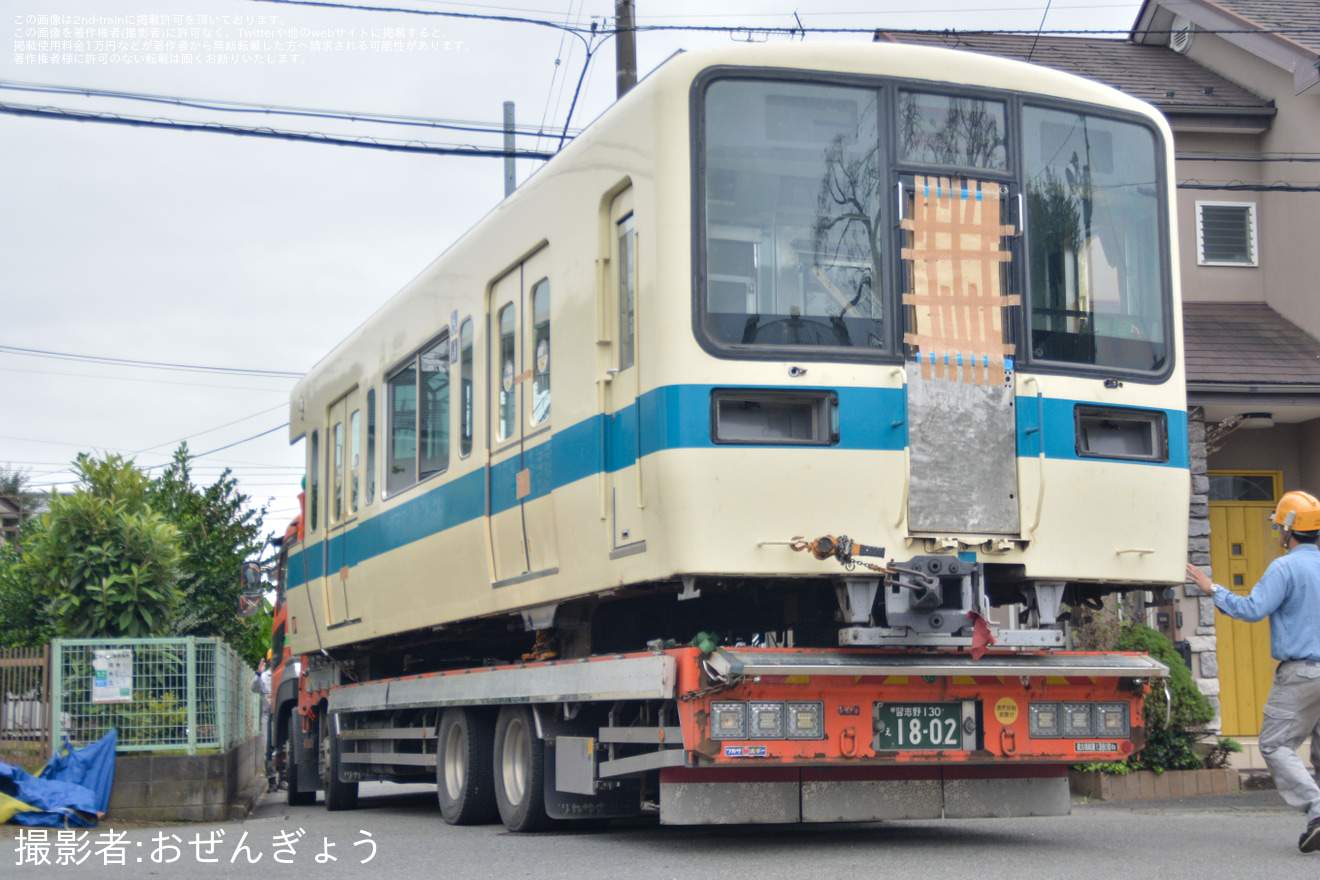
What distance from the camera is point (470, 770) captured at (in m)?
9.24

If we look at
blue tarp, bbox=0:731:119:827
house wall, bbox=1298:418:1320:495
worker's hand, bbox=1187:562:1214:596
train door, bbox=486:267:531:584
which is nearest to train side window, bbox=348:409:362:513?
blue tarp, bbox=0:731:119:827

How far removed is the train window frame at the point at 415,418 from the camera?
970 centimetres

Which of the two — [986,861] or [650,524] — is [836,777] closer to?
[986,861]

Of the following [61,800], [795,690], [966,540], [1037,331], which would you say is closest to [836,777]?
[795,690]

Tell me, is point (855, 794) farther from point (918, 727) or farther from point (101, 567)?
point (101, 567)

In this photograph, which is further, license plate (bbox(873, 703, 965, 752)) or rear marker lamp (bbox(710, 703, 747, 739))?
license plate (bbox(873, 703, 965, 752))

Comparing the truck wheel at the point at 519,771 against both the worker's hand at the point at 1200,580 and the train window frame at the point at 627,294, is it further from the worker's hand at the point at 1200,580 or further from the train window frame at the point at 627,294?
the worker's hand at the point at 1200,580

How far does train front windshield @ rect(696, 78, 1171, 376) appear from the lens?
6.77 meters

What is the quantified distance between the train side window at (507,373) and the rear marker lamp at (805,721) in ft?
8.49

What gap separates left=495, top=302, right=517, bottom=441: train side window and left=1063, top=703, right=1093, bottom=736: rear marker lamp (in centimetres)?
327

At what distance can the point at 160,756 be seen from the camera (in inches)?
470

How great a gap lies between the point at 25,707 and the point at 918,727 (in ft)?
26.2

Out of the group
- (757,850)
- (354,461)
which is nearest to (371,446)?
(354,461)

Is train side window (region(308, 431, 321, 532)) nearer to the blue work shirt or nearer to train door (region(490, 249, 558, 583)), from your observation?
train door (region(490, 249, 558, 583))
